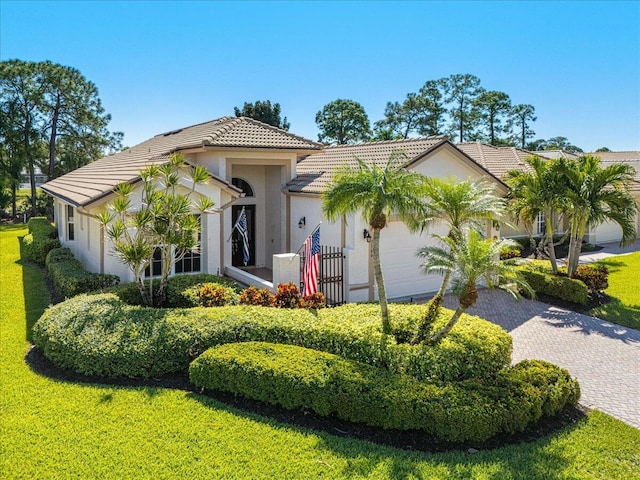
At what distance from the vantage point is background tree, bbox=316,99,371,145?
54719 millimetres

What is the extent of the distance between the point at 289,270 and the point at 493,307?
6999 mm

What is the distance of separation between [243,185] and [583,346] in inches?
540

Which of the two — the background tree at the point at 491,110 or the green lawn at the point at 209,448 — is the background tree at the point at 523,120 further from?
the green lawn at the point at 209,448

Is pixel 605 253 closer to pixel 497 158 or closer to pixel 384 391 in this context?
pixel 497 158

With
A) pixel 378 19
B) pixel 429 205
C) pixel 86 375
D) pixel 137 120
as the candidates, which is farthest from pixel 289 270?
pixel 137 120

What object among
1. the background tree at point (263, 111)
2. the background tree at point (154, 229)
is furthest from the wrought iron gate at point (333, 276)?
the background tree at point (263, 111)

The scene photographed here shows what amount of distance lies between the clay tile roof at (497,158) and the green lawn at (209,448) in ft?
68.9

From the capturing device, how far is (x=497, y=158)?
29984mm

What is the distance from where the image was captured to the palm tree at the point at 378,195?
33.3ft

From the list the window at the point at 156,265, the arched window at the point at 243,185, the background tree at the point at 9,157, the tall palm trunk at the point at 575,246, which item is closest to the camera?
the window at the point at 156,265

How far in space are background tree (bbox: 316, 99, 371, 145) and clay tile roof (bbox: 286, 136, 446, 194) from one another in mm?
33552

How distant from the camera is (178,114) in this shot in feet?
105

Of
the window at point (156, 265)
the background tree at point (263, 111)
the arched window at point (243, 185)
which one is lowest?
the window at point (156, 265)

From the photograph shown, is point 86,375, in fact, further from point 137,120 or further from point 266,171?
point 137,120
